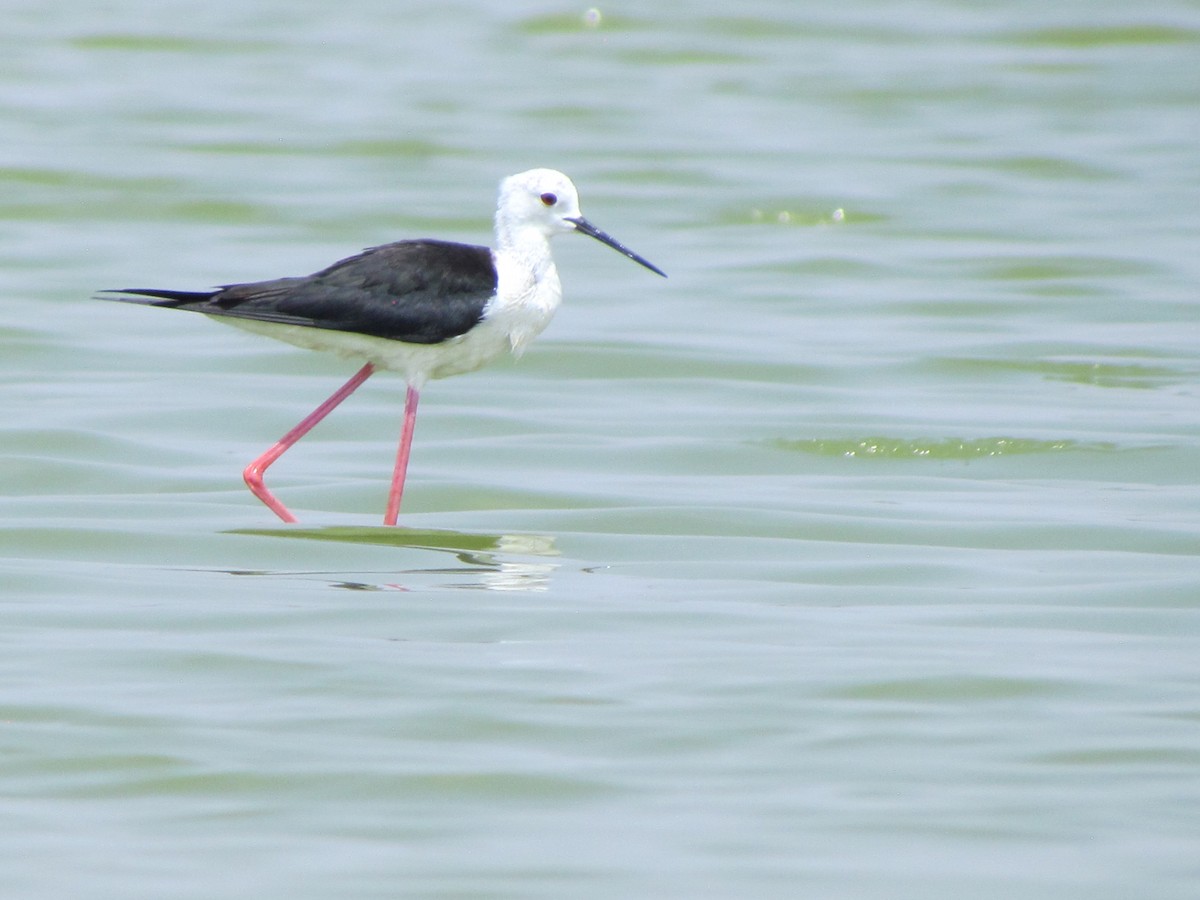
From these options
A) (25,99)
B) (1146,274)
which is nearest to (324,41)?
(25,99)

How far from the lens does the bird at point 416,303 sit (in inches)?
354

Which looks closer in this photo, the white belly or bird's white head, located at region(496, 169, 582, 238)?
the white belly

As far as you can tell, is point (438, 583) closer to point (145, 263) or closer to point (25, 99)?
point (145, 263)

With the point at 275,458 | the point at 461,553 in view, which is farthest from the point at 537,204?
the point at 461,553

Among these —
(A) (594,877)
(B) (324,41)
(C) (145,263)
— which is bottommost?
(A) (594,877)

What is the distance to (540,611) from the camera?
7.53 meters

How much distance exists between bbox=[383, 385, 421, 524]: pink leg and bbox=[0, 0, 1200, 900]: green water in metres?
0.11

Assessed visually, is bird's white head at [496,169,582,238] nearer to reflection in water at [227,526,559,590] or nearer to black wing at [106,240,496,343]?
black wing at [106,240,496,343]

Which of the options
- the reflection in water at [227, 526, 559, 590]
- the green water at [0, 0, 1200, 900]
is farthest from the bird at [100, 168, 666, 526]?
the green water at [0, 0, 1200, 900]

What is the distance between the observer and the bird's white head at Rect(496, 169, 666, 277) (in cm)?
960

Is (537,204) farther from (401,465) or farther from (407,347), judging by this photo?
(401,465)

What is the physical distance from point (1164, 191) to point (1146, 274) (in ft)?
11.5

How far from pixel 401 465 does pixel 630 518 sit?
37.9 inches

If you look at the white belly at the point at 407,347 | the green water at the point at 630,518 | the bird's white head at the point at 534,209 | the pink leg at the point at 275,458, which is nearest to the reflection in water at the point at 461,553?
the green water at the point at 630,518
